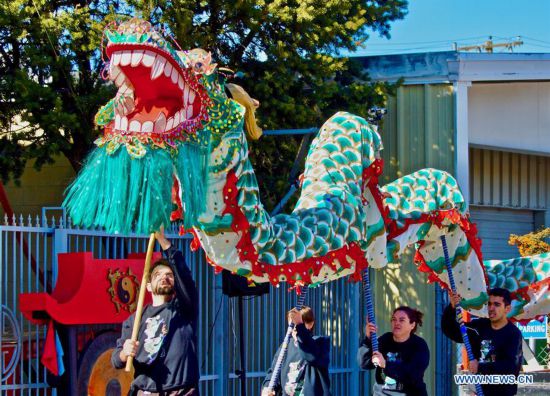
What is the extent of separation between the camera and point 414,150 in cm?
1080

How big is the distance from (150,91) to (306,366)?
10.2 feet

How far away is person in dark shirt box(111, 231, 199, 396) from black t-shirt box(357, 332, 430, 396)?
1.30 m

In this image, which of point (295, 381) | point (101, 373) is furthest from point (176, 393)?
point (295, 381)

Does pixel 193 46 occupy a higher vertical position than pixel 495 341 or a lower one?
higher

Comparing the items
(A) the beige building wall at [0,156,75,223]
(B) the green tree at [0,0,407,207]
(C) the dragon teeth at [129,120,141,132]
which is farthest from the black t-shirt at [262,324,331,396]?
(A) the beige building wall at [0,156,75,223]

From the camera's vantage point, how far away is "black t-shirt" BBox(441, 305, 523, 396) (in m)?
6.75

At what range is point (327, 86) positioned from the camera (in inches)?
377

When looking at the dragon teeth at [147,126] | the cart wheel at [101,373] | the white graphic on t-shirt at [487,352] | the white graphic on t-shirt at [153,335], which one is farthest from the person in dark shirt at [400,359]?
the dragon teeth at [147,126]

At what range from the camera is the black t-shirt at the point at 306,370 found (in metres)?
6.99

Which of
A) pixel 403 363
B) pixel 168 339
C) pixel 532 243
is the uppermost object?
pixel 532 243

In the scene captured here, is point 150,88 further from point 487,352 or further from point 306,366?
point 487,352

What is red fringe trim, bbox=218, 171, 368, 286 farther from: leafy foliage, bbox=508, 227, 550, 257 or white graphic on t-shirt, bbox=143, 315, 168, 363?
leafy foliage, bbox=508, 227, 550, 257

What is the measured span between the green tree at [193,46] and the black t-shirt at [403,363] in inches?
125

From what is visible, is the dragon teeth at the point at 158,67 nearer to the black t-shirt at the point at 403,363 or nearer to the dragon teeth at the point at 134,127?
the dragon teeth at the point at 134,127
